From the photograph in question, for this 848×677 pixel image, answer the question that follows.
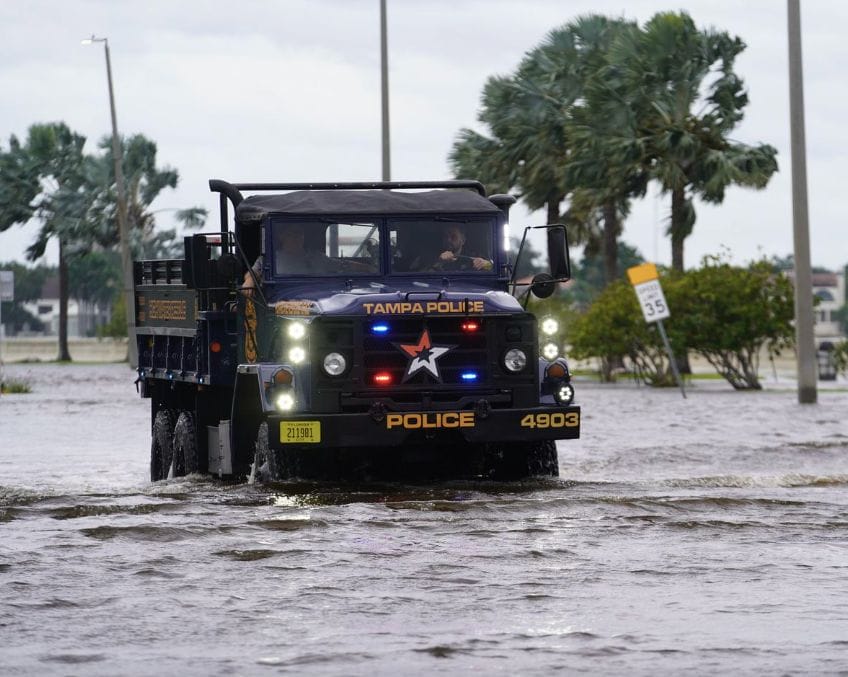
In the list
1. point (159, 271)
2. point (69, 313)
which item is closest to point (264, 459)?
point (159, 271)

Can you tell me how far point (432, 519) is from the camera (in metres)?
13.6

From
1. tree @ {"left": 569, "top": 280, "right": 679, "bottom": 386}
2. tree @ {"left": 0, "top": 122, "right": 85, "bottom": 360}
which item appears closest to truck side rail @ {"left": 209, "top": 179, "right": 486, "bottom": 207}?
tree @ {"left": 569, "top": 280, "right": 679, "bottom": 386}

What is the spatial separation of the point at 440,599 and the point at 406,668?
1.90 meters

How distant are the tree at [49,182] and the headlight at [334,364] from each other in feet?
219

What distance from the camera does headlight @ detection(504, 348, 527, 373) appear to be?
50.7 ft

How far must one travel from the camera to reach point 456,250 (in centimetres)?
1647

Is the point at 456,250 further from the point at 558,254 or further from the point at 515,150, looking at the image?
the point at 515,150

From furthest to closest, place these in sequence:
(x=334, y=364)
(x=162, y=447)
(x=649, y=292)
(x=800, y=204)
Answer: (x=649, y=292)
(x=800, y=204)
(x=162, y=447)
(x=334, y=364)

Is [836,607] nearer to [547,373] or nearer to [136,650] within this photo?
[136,650]

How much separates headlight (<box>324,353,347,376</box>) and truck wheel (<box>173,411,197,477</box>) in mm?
3342

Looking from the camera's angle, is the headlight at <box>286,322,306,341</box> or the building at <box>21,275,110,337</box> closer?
the headlight at <box>286,322,306,341</box>

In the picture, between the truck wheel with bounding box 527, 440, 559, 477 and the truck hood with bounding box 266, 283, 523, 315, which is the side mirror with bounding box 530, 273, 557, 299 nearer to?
the truck hood with bounding box 266, 283, 523, 315

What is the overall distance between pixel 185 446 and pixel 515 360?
4061mm

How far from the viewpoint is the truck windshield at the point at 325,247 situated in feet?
53.1
